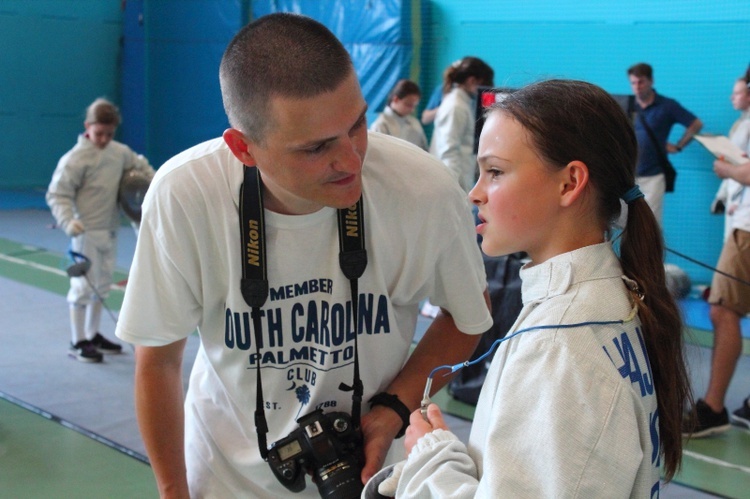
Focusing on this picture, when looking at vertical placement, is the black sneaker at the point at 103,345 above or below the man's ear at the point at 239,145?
below

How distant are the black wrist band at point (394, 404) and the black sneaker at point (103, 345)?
463cm

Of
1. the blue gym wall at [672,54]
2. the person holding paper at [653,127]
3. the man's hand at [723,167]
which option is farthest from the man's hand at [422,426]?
the blue gym wall at [672,54]

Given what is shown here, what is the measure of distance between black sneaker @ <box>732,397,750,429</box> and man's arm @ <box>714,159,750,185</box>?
1.28 meters

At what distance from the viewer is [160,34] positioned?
14805mm

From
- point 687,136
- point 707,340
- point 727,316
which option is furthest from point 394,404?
point 687,136

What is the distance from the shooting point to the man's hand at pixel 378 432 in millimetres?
2025

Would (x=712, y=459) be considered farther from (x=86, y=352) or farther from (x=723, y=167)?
(x=86, y=352)

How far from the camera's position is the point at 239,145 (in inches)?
76.4

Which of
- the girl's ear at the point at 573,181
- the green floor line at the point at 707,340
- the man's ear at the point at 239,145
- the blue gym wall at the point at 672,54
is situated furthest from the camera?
the blue gym wall at the point at 672,54

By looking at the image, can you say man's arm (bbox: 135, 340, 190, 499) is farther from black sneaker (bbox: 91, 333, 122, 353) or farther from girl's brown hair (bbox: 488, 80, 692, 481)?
black sneaker (bbox: 91, 333, 122, 353)

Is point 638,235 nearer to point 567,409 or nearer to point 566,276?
point 566,276

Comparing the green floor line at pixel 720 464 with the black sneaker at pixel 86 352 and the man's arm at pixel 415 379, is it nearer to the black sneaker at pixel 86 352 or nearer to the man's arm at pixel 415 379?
the man's arm at pixel 415 379

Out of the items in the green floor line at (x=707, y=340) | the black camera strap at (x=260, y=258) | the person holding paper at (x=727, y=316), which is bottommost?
the green floor line at (x=707, y=340)

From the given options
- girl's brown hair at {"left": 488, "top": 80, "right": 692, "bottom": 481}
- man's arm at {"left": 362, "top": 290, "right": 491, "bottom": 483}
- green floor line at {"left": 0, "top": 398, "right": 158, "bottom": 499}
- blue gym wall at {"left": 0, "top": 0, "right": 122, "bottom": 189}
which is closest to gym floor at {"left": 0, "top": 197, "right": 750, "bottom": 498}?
green floor line at {"left": 0, "top": 398, "right": 158, "bottom": 499}
